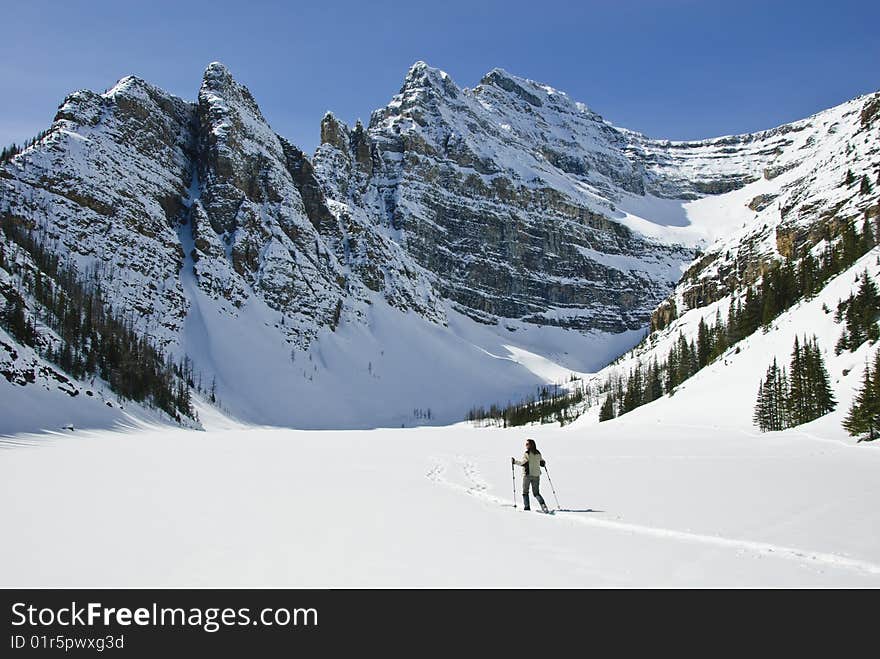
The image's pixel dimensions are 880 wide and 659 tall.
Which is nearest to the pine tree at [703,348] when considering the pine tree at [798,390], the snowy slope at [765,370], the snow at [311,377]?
the snowy slope at [765,370]

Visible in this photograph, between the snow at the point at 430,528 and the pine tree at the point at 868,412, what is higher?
the pine tree at the point at 868,412

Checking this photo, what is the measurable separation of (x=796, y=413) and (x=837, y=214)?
257ft

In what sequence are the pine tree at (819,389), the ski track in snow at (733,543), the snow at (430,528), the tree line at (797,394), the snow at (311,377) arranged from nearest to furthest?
the snow at (430,528)
the ski track in snow at (733,543)
the pine tree at (819,389)
the tree line at (797,394)
the snow at (311,377)

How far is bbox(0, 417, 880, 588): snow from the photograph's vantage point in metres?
8.16

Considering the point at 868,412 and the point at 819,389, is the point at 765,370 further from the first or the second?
the point at 868,412

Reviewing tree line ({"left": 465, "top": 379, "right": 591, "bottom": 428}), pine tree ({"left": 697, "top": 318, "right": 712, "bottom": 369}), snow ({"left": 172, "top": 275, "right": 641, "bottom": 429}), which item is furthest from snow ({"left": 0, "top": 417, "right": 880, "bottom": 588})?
snow ({"left": 172, "top": 275, "right": 641, "bottom": 429})

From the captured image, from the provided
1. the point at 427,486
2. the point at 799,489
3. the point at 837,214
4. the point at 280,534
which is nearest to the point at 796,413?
the point at 799,489

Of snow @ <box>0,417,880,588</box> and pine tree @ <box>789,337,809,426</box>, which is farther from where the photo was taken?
pine tree @ <box>789,337,809,426</box>

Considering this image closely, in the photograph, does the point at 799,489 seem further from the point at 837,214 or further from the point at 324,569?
the point at 837,214

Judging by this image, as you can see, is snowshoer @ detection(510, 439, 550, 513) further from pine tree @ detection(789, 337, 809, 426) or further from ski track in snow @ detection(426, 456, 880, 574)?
pine tree @ detection(789, 337, 809, 426)

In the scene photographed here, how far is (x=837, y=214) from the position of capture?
102312 millimetres

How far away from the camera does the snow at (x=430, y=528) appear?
816cm

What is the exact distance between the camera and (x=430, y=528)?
37.6 feet

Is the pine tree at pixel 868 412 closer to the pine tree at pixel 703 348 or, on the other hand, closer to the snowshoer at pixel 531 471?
the snowshoer at pixel 531 471
